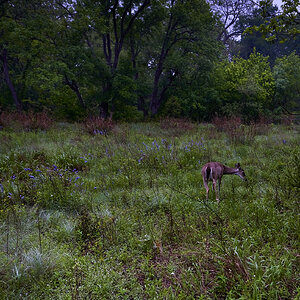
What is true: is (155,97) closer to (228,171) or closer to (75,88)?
(75,88)

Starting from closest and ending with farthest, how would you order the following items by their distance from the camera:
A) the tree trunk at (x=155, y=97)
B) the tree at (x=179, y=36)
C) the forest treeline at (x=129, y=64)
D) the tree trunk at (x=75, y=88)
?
1. the forest treeline at (x=129, y=64)
2. the tree trunk at (x=75, y=88)
3. the tree at (x=179, y=36)
4. the tree trunk at (x=155, y=97)

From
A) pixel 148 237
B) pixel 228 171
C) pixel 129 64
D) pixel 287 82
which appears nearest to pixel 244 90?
pixel 287 82

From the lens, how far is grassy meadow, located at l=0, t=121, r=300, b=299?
7.36 ft

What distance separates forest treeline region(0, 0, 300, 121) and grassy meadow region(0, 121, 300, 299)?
38.8ft

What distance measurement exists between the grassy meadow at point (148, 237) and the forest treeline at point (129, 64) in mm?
11834

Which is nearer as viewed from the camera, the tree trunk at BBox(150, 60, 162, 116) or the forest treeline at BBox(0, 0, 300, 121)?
the forest treeline at BBox(0, 0, 300, 121)

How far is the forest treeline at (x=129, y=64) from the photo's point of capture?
15.5m

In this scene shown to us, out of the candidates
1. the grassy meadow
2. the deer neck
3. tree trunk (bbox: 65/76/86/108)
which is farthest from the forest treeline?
the deer neck

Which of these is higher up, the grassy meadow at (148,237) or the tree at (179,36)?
the tree at (179,36)

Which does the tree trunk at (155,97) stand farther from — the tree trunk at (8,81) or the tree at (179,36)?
the tree trunk at (8,81)

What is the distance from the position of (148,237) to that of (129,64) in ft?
56.2

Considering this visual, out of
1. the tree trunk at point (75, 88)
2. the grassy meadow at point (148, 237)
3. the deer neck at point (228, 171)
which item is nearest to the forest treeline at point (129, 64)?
the tree trunk at point (75, 88)

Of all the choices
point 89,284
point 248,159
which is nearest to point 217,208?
point 89,284

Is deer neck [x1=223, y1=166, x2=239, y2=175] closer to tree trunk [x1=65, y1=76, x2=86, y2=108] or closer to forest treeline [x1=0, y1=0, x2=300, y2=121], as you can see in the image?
forest treeline [x1=0, y1=0, x2=300, y2=121]
